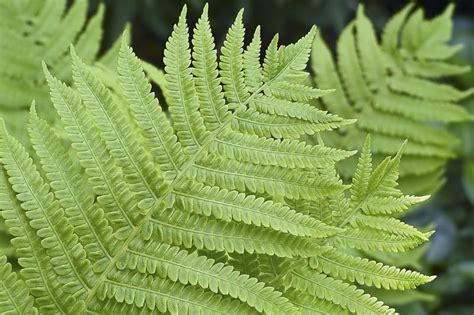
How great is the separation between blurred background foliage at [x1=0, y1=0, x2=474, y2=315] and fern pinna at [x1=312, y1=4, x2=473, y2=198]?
0.74 ft

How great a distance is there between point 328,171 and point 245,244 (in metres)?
0.14

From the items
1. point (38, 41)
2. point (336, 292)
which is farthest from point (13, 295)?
point (38, 41)

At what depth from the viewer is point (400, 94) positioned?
1599 millimetres

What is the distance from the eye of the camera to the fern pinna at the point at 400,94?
4.89 ft

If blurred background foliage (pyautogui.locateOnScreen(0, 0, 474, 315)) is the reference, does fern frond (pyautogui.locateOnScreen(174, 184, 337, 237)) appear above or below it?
below

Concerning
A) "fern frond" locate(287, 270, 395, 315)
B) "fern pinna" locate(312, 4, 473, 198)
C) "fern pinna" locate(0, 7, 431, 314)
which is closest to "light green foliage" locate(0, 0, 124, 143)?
"fern pinna" locate(312, 4, 473, 198)

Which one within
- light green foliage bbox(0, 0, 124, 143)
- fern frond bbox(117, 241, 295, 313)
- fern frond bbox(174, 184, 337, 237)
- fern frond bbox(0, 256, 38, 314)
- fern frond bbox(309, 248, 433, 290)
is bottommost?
fern frond bbox(0, 256, 38, 314)

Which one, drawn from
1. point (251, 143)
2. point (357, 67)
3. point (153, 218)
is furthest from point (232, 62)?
point (357, 67)

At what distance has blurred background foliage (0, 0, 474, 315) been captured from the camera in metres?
2.17

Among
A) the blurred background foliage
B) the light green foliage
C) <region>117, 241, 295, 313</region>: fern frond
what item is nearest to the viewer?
<region>117, 241, 295, 313</region>: fern frond

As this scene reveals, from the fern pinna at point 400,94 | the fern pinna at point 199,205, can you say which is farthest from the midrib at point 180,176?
the fern pinna at point 400,94

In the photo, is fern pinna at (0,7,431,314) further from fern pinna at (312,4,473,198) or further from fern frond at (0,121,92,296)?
fern pinna at (312,4,473,198)

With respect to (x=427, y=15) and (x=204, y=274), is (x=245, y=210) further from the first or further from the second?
(x=427, y=15)

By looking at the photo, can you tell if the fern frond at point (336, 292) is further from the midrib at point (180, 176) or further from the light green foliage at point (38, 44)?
the light green foliage at point (38, 44)
